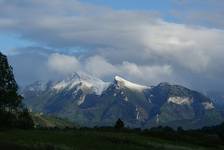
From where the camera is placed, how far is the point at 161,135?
13300cm

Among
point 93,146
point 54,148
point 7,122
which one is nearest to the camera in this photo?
point 54,148

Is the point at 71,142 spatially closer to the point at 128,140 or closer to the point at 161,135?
the point at 128,140

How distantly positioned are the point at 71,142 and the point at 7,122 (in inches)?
2011

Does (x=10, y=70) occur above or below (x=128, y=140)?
above

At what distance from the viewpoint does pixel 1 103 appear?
431 feet

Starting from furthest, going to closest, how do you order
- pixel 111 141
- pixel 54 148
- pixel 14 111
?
pixel 14 111 → pixel 111 141 → pixel 54 148

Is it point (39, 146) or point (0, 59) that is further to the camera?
point (0, 59)

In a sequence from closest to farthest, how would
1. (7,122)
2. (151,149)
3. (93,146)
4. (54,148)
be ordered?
1. (54,148)
2. (93,146)
3. (151,149)
4. (7,122)

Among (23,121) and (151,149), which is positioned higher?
(23,121)

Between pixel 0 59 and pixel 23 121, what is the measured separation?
17015 millimetres

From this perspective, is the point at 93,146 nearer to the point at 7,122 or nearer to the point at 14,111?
the point at 7,122

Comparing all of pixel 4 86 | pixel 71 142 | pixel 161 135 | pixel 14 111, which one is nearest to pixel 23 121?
pixel 14 111

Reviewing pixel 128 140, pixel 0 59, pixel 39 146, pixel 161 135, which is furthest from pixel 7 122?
pixel 39 146

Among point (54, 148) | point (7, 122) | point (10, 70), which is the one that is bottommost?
point (54, 148)
